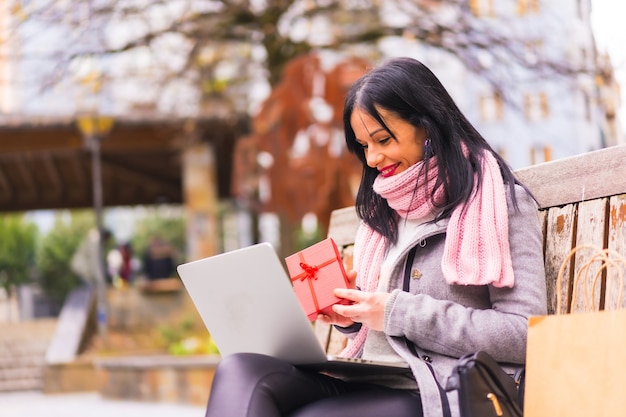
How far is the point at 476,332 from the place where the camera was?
219cm

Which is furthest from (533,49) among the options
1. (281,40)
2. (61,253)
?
(61,253)

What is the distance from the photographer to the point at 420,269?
95.3 inches

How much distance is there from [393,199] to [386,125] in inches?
7.7

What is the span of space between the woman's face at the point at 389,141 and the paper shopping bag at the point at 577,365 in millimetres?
702

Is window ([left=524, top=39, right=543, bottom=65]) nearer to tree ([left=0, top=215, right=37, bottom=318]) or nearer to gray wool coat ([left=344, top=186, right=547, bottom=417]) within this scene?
gray wool coat ([left=344, top=186, right=547, bottom=417])

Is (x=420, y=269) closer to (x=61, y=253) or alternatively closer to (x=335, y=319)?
(x=335, y=319)

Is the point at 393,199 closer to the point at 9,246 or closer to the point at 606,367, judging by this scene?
the point at 606,367

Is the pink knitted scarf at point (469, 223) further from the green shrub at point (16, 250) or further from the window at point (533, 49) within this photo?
the green shrub at point (16, 250)

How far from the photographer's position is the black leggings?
2160 millimetres

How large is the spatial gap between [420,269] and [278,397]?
0.48 meters

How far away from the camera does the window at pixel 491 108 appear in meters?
10.8

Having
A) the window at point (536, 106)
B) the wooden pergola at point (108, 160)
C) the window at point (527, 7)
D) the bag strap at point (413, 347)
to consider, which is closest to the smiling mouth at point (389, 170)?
the bag strap at point (413, 347)

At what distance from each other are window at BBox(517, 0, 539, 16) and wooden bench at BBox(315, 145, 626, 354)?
668cm

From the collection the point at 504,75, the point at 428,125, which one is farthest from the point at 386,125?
the point at 504,75
